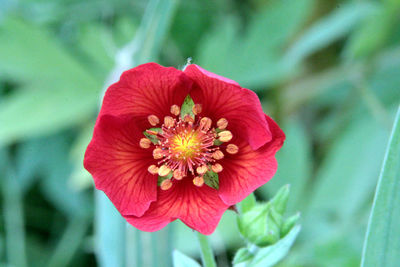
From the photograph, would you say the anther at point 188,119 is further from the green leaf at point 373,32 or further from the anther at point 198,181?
the green leaf at point 373,32

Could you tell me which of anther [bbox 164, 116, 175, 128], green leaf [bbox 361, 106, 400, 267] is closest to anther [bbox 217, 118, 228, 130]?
anther [bbox 164, 116, 175, 128]

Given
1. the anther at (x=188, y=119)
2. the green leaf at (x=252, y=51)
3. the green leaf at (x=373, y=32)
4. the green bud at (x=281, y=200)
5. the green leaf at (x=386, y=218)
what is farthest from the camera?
the green leaf at (x=252, y=51)

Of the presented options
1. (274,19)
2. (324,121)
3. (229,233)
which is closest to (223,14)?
(274,19)

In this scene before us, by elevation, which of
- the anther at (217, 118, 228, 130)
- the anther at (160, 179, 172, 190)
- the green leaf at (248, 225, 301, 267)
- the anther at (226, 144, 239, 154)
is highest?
the anther at (217, 118, 228, 130)

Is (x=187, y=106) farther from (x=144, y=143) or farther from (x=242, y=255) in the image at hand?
(x=242, y=255)

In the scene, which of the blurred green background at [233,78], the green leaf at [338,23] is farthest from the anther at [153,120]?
the green leaf at [338,23]

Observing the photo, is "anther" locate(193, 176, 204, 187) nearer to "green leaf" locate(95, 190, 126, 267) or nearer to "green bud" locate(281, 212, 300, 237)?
"green bud" locate(281, 212, 300, 237)

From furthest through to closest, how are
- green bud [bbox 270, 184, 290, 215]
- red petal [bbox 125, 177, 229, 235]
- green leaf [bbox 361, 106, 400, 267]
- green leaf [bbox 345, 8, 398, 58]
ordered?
green leaf [bbox 345, 8, 398, 58] < green bud [bbox 270, 184, 290, 215] < red petal [bbox 125, 177, 229, 235] < green leaf [bbox 361, 106, 400, 267]
